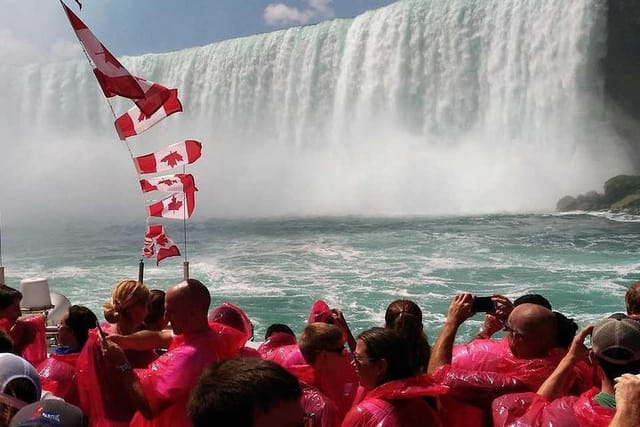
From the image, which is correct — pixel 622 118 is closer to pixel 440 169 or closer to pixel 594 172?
pixel 594 172

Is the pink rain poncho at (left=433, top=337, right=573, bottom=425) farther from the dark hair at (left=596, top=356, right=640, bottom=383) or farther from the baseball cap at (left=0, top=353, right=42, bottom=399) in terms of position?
the baseball cap at (left=0, top=353, right=42, bottom=399)

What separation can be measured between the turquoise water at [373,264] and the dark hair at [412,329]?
6932 millimetres

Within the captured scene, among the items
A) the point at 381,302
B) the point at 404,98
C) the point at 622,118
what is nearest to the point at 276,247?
the point at 381,302

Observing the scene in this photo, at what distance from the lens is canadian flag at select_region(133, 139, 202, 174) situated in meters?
6.68

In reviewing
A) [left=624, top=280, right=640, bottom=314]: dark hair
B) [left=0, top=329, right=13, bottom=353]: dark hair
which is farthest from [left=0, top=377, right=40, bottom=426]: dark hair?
[left=624, top=280, right=640, bottom=314]: dark hair

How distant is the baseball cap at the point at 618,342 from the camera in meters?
2.00

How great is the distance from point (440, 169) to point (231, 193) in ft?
45.5

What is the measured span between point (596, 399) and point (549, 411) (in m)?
0.17

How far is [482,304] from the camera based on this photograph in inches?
122

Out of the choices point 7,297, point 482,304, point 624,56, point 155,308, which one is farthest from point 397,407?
point 624,56

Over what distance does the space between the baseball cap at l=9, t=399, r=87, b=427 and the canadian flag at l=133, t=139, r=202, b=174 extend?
491 centimetres

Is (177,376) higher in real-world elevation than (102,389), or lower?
higher

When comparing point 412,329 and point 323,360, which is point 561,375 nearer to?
point 412,329

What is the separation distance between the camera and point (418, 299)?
13.0m
